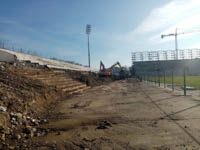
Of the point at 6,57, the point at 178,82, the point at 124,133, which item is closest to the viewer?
the point at 124,133

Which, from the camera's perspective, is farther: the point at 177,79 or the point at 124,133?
the point at 177,79

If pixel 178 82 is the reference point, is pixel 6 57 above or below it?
above

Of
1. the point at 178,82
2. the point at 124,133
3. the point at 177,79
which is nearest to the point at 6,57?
the point at 124,133

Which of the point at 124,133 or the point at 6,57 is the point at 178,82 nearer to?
the point at 124,133

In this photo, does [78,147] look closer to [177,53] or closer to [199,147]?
[199,147]

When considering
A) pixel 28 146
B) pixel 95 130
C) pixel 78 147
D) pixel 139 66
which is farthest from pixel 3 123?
pixel 139 66

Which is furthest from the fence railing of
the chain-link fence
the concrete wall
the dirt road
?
the concrete wall

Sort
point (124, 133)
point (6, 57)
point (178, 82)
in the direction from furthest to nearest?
1. point (178, 82)
2. point (6, 57)
3. point (124, 133)

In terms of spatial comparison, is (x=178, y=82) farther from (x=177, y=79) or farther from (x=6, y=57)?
(x=6, y=57)

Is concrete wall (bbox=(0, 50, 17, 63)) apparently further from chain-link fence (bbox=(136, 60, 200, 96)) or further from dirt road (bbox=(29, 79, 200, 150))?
chain-link fence (bbox=(136, 60, 200, 96))

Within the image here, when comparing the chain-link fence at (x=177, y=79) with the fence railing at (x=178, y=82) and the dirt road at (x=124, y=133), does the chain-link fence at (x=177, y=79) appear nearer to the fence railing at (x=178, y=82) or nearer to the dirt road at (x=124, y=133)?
the fence railing at (x=178, y=82)

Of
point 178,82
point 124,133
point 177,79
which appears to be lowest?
point 124,133

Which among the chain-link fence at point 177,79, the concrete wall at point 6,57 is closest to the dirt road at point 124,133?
the chain-link fence at point 177,79

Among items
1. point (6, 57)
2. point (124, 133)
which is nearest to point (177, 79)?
point (6, 57)
